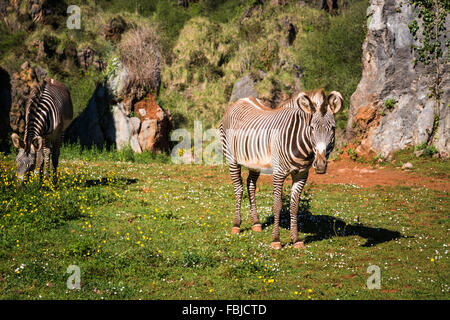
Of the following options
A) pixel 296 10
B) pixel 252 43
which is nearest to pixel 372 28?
pixel 252 43

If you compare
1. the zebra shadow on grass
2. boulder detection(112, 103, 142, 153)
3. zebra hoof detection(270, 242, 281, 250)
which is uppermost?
boulder detection(112, 103, 142, 153)

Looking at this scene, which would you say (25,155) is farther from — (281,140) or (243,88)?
(243,88)

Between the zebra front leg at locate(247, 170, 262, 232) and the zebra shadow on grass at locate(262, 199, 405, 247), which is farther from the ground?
the zebra front leg at locate(247, 170, 262, 232)

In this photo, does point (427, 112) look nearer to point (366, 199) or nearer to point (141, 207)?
point (366, 199)

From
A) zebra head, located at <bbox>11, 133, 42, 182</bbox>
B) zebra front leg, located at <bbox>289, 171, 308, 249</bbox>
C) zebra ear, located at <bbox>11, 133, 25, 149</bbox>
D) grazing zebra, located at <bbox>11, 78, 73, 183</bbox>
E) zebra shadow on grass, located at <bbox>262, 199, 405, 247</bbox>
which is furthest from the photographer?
grazing zebra, located at <bbox>11, 78, 73, 183</bbox>

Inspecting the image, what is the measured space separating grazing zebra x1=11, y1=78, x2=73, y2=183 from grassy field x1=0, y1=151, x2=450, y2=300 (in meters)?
0.65

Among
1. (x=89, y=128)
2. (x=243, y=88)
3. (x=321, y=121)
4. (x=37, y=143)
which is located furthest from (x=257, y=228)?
(x=243, y=88)

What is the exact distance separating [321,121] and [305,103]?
1.59ft

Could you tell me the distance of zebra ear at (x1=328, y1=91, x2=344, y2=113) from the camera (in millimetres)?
7414

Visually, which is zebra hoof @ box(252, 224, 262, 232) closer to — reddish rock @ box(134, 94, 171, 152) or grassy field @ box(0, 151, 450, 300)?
grassy field @ box(0, 151, 450, 300)

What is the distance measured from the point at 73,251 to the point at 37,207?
284cm

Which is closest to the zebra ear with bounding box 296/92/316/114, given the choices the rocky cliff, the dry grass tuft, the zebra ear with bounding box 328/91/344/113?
the zebra ear with bounding box 328/91/344/113

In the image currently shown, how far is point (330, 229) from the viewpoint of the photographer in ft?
32.2

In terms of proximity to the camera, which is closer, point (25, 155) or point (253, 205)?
point (253, 205)
